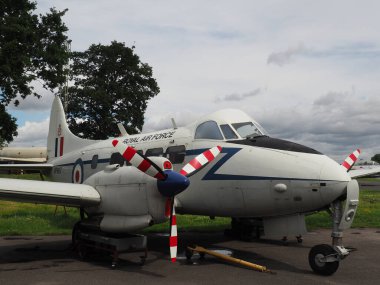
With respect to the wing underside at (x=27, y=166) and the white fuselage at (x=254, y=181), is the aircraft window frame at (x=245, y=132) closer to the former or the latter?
the white fuselage at (x=254, y=181)

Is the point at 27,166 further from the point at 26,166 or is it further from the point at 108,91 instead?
the point at 108,91

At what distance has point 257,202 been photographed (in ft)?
32.1

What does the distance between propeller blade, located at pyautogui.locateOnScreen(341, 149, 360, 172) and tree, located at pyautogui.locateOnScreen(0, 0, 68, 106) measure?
77.0ft

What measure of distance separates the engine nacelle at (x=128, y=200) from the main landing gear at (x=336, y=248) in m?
3.47

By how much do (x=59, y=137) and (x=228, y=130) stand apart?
34.1ft

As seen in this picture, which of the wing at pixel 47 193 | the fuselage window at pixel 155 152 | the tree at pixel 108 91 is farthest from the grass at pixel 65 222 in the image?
the tree at pixel 108 91

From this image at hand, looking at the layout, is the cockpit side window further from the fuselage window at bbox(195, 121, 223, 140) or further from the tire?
the tire

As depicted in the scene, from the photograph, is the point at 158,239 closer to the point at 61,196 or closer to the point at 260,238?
the point at 260,238

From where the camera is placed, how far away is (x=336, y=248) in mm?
8852

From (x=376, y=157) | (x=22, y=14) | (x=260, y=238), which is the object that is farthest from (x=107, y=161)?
(x=376, y=157)

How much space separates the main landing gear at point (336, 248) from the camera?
8.75 m

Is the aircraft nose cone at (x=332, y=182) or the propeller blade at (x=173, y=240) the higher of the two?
the aircraft nose cone at (x=332, y=182)

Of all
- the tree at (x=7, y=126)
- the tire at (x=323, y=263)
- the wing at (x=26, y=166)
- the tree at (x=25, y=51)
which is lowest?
the tire at (x=323, y=263)

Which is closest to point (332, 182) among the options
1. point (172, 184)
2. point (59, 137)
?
point (172, 184)
